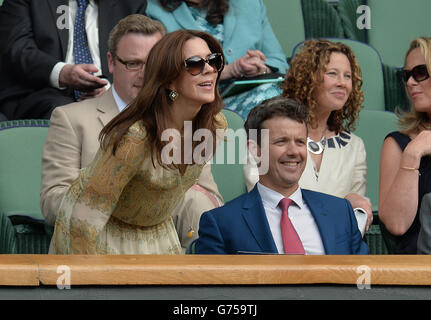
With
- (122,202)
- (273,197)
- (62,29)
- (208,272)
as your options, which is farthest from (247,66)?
(208,272)

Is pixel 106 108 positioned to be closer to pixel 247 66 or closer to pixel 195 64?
pixel 195 64

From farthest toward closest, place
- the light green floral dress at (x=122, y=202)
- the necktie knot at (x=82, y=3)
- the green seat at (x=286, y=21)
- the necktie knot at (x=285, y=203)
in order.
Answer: the green seat at (x=286, y=21) < the necktie knot at (x=82, y=3) < the necktie knot at (x=285, y=203) < the light green floral dress at (x=122, y=202)

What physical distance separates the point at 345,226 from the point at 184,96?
682mm

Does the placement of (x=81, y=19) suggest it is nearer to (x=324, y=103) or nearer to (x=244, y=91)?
(x=244, y=91)

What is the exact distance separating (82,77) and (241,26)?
3.14ft

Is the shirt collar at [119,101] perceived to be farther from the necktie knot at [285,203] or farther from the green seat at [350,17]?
the green seat at [350,17]

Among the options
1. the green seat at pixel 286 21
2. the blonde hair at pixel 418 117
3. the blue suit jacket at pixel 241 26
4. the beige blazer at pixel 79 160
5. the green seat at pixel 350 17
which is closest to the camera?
the beige blazer at pixel 79 160

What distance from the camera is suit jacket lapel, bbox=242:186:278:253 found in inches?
103

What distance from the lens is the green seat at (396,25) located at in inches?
191

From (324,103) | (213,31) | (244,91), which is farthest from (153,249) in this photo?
(213,31)

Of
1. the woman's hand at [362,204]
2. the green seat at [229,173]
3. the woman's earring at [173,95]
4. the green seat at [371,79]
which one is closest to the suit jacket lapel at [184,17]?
the green seat at [229,173]

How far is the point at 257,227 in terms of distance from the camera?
265cm

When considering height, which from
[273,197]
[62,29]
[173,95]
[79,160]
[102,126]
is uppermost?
[62,29]
